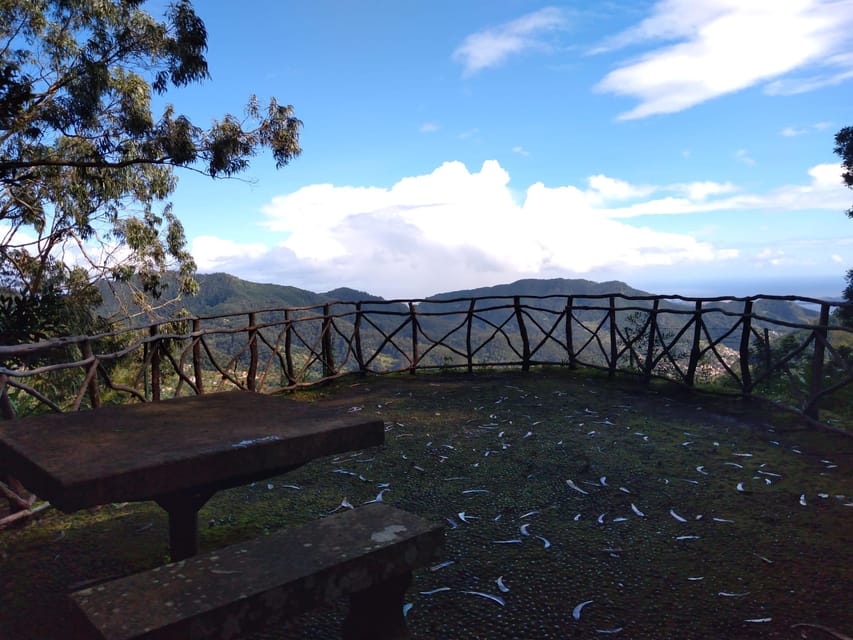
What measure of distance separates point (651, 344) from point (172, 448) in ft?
25.9

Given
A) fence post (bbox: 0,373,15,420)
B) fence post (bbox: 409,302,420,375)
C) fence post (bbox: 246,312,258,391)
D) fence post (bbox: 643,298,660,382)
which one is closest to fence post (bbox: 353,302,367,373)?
fence post (bbox: 409,302,420,375)

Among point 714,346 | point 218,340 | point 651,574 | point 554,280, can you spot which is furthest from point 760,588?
point 554,280

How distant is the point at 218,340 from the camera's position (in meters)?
76.4

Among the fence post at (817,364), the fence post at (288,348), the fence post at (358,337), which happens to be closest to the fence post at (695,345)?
the fence post at (817,364)

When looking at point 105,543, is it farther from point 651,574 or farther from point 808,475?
point 808,475

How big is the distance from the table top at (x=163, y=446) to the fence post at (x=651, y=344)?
21.9ft

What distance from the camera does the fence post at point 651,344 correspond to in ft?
Answer: 29.8

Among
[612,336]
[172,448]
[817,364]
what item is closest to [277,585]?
[172,448]

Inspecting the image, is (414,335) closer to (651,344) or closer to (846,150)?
(651,344)

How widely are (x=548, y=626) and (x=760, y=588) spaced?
4.20ft

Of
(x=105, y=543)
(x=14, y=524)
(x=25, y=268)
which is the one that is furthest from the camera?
(x=25, y=268)

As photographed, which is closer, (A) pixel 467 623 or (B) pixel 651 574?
(A) pixel 467 623

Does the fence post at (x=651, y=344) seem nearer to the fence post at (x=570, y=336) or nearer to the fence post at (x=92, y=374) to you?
the fence post at (x=570, y=336)

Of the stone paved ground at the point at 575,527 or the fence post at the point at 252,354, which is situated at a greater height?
the fence post at the point at 252,354
